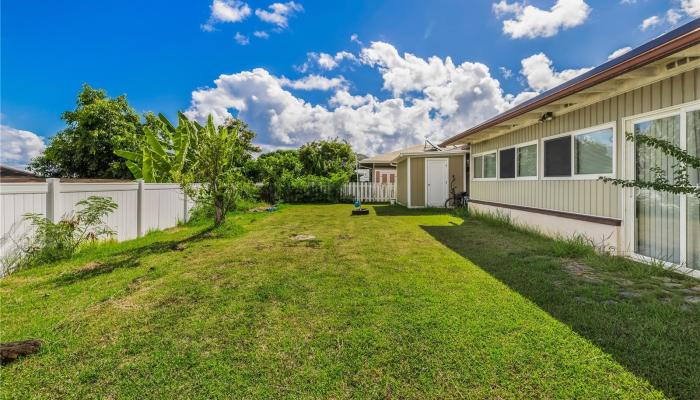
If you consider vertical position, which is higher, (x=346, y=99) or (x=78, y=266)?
(x=346, y=99)

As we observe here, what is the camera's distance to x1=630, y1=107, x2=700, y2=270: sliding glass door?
3881 millimetres

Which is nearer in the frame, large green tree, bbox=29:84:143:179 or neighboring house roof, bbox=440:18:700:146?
neighboring house roof, bbox=440:18:700:146

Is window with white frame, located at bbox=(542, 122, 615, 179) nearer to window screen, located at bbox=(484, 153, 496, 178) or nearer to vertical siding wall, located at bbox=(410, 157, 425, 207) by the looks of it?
window screen, located at bbox=(484, 153, 496, 178)

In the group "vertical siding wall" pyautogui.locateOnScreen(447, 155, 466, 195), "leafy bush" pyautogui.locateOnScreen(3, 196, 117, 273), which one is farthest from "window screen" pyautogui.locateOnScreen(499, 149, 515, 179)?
"leafy bush" pyautogui.locateOnScreen(3, 196, 117, 273)

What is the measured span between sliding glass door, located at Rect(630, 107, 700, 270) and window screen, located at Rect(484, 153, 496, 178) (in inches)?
193

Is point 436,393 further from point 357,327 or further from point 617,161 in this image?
point 617,161

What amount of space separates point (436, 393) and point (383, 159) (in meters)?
23.5

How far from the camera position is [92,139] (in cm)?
1562

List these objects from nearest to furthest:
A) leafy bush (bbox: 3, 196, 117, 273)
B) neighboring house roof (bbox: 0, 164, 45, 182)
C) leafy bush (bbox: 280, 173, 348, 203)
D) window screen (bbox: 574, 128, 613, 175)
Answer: leafy bush (bbox: 3, 196, 117, 273) → window screen (bbox: 574, 128, 613, 175) → neighboring house roof (bbox: 0, 164, 45, 182) → leafy bush (bbox: 280, 173, 348, 203)

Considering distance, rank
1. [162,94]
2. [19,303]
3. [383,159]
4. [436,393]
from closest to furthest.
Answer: [436,393] → [19,303] → [162,94] → [383,159]

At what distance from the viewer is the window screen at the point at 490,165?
9641 mm

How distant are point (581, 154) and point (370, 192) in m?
13.1

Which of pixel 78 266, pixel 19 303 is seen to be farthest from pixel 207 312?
pixel 78 266

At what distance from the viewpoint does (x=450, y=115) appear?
17328mm
